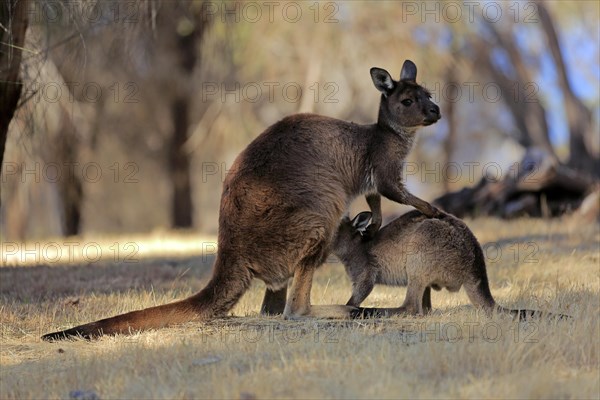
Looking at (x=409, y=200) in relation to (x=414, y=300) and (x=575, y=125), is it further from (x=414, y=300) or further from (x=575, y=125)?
(x=575, y=125)

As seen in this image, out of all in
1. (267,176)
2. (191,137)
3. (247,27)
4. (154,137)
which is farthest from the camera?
(154,137)

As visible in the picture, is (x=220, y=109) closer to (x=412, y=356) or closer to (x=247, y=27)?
(x=247, y=27)

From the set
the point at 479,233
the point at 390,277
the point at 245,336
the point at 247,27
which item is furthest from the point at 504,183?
the point at 245,336

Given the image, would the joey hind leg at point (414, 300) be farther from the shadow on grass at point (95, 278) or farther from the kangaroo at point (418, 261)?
the shadow on grass at point (95, 278)

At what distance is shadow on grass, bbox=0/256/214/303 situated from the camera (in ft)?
30.9

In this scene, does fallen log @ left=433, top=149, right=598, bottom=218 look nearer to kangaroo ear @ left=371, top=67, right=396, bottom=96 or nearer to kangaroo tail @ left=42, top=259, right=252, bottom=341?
kangaroo ear @ left=371, top=67, right=396, bottom=96

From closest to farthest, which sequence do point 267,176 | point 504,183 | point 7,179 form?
point 267,176 < point 504,183 < point 7,179

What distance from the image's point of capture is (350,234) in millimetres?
7516

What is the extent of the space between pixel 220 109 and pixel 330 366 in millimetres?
15027

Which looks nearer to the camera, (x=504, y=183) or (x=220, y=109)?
(x=504, y=183)

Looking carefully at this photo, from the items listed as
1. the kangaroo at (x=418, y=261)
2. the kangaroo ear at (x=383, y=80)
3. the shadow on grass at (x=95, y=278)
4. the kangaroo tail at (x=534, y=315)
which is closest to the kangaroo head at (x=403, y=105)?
the kangaroo ear at (x=383, y=80)

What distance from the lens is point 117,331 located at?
6.36 metres

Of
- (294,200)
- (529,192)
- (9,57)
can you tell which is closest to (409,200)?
(294,200)

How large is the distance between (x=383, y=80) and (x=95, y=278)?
183 inches
